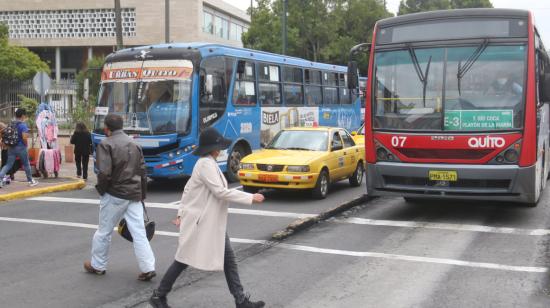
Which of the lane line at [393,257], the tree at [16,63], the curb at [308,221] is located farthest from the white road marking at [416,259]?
the tree at [16,63]

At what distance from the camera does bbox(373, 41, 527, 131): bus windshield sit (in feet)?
31.4

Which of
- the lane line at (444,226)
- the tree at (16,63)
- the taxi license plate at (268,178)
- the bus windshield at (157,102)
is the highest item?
the tree at (16,63)

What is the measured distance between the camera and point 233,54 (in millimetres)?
15570

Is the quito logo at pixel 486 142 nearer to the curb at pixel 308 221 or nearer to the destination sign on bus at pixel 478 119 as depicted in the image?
the destination sign on bus at pixel 478 119

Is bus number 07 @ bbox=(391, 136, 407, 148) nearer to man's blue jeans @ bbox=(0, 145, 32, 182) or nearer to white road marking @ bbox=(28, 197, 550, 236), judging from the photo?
white road marking @ bbox=(28, 197, 550, 236)

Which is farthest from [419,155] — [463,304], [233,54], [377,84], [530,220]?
[233,54]

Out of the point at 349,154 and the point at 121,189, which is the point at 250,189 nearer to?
the point at 349,154

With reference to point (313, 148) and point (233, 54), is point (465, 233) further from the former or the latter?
point (233, 54)

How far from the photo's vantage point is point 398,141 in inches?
398

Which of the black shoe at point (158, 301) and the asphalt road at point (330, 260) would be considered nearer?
the black shoe at point (158, 301)

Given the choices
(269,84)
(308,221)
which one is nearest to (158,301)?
(308,221)

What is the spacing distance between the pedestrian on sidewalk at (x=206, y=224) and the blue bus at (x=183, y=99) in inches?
308

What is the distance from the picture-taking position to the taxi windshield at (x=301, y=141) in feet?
43.9

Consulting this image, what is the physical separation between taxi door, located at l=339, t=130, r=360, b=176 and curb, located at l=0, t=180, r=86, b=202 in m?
6.06
